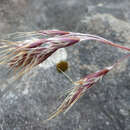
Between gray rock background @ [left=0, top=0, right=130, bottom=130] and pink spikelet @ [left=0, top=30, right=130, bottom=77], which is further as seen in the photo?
gray rock background @ [left=0, top=0, right=130, bottom=130]

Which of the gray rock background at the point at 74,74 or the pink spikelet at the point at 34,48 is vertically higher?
the pink spikelet at the point at 34,48

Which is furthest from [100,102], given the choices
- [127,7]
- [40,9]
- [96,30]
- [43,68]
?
[40,9]

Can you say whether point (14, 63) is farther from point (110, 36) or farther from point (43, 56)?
point (110, 36)

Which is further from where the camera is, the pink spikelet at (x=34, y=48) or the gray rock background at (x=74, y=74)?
the gray rock background at (x=74, y=74)

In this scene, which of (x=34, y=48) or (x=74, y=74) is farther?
(x=74, y=74)

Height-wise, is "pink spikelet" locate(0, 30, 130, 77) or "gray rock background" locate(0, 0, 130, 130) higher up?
"pink spikelet" locate(0, 30, 130, 77)

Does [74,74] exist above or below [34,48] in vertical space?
below

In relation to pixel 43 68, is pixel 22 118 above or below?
below

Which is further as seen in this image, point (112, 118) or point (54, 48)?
point (112, 118)
